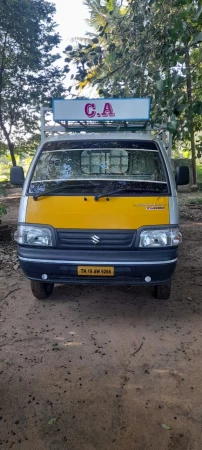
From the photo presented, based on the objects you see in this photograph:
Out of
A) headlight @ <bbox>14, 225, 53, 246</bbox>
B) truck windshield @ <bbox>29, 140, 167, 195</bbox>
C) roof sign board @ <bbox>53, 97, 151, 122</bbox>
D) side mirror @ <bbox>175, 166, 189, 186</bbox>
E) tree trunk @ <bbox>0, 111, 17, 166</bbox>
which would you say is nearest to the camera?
headlight @ <bbox>14, 225, 53, 246</bbox>

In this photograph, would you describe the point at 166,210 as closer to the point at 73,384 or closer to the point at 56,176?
the point at 56,176

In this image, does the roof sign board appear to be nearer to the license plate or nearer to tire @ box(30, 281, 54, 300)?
the license plate

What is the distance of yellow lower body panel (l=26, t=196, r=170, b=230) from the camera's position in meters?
3.44

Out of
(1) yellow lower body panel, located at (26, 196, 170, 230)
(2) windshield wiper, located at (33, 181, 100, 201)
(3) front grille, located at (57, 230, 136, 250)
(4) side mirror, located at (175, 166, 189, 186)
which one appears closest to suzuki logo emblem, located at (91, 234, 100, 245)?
(3) front grille, located at (57, 230, 136, 250)

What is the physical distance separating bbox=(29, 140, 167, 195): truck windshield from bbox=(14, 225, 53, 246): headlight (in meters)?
0.56

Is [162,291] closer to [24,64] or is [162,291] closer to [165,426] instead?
[165,426]

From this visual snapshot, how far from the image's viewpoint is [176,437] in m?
2.16

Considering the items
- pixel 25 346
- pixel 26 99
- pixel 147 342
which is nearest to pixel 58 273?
pixel 25 346

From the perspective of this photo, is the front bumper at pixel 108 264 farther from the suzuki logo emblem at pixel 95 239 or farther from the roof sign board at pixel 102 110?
the roof sign board at pixel 102 110

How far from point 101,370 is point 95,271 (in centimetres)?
96

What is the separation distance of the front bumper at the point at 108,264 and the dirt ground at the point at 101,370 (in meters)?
0.52

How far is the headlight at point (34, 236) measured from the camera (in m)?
3.53

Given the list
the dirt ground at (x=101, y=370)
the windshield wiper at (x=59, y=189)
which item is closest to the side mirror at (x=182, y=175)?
the windshield wiper at (x=59, y=189)

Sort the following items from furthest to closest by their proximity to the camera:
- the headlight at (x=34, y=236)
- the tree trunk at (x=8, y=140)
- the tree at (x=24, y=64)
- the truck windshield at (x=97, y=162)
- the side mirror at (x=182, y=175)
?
1. the tree trunk at (x=8, y=140)
2. the tree at (x=24, y=64)
3. the side mirror at (x=182, y=175)
4. the truck windshield at (x=97, y=162)
5. the headlight at (x=34, y=236)
